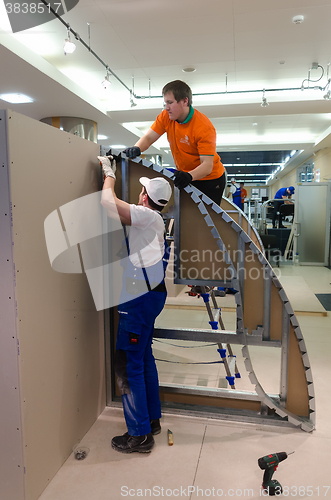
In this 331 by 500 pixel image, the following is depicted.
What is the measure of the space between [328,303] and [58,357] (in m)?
4.31

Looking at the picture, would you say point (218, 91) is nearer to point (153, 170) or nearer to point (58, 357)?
point (153, 170)

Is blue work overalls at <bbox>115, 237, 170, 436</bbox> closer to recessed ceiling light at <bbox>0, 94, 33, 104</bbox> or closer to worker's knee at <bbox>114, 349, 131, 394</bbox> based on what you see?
worker's knee at <bbox>114, 349, 131, 394</bbox>

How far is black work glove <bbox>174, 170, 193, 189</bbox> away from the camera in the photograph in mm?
2008

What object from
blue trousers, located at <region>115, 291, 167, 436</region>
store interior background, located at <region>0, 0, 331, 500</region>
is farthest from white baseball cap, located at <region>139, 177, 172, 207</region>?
store interior background, located at <region>0, 0, 331, 500</region>

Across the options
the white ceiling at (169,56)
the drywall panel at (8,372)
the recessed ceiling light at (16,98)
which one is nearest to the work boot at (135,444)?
the drywall panel at (8,372)

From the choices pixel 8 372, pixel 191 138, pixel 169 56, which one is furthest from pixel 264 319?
pixel 169 56

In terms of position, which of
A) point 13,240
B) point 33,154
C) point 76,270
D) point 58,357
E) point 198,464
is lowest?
point 198,464

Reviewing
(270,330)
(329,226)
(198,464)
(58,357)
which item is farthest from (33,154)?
(329,226)

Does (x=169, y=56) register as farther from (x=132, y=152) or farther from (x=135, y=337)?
(x=135, y=337)

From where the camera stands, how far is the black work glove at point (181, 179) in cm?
201

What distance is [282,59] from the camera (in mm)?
5277

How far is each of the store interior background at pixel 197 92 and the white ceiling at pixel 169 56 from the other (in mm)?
18

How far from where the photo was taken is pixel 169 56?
513 cm

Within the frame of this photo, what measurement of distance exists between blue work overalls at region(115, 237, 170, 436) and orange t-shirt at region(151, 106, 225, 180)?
78 cm
